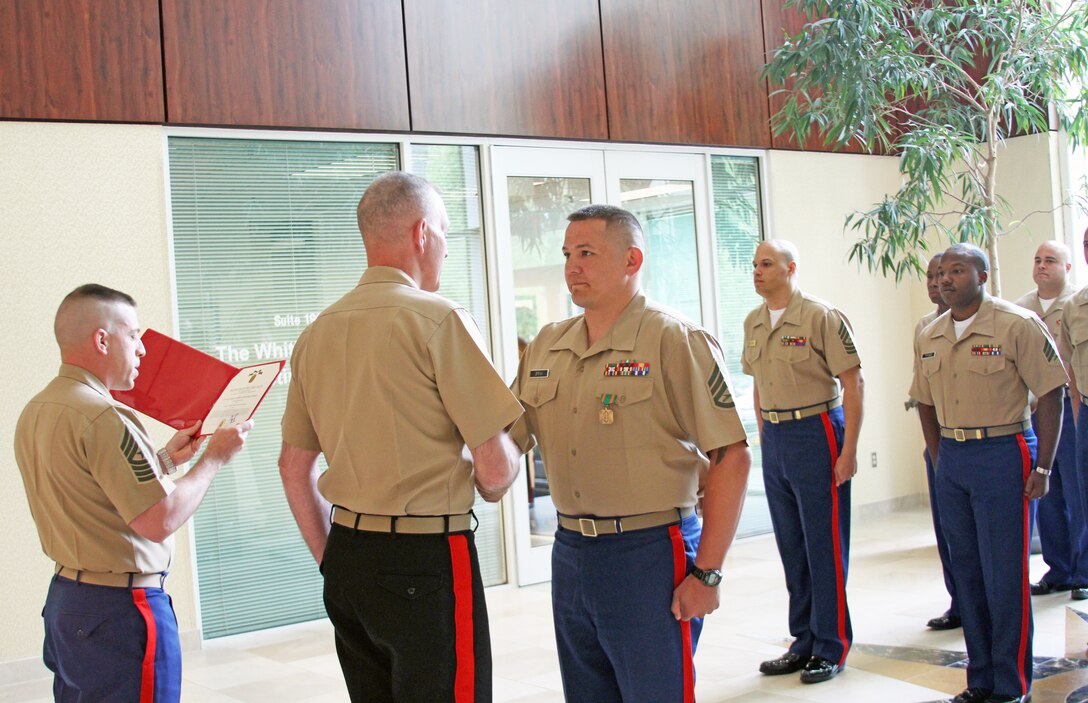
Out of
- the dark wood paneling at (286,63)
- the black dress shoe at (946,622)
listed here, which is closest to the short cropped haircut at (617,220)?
the black dress shoe at (946,622)

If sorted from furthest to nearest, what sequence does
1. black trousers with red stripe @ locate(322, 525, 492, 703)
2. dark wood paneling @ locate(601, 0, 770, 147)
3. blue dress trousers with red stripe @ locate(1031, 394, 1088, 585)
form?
Answer: 1. dark wood paneling @ locate(601, 0, 770, 147)
2. blue dress trousers with red stripe @ locate(1031, 394, 1088, 585)
3. black trousers with red stripe @ locate(322, 525, 492, 703)

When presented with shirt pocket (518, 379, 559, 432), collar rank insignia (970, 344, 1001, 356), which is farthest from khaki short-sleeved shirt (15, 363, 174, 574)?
collar rank insignia (970, 344, 1001, 356)

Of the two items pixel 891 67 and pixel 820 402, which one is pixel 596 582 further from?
pixel 891 67

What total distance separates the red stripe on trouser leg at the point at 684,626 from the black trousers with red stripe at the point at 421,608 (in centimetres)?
52

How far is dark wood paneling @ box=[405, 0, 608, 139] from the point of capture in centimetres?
682

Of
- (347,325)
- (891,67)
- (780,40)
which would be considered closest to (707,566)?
(347,325)

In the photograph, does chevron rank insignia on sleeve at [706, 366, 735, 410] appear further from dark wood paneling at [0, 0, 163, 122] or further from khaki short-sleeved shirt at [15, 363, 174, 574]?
dark wood paneling at [0, 0, 163, 122]

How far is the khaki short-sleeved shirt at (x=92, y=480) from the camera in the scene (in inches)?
110

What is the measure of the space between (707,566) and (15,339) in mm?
4222

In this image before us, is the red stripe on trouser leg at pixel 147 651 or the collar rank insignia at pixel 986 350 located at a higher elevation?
the collar rank insignia at pixel 986 350

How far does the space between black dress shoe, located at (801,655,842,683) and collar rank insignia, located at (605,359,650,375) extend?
7.68 ft

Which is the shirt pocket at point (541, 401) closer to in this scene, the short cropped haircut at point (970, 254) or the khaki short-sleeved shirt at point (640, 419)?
the khaki short-sleeved shirt at point (640, 419)

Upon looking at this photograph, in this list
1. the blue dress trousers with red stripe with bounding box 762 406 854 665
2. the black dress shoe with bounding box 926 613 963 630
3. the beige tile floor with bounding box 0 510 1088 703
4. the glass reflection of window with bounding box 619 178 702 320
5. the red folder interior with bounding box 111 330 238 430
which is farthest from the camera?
the glass reflection of window with bounding box 619 178 702 320

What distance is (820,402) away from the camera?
4.82 m
